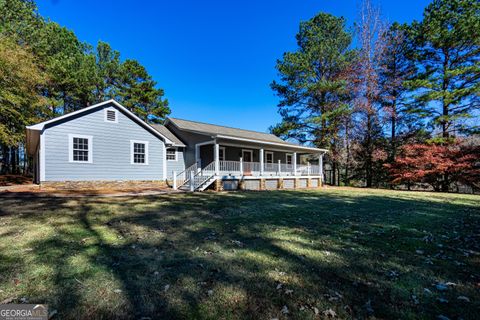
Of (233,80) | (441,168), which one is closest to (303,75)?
(233,80)

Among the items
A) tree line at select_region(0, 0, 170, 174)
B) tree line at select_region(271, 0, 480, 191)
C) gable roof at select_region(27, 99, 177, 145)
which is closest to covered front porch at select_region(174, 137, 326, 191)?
gable roof at select_region(27, 99, 177, 145)

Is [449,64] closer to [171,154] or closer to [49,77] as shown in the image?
[171,154]

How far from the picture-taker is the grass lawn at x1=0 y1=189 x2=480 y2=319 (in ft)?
7.53

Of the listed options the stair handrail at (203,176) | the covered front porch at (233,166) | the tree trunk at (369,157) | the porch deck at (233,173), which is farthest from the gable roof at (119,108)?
the tree trunk at (369,157)

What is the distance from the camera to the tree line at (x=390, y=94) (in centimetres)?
1758

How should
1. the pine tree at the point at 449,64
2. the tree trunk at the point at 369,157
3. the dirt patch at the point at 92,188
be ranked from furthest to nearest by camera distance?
the tree trunk at the point at 369,157 → the pine tree at the point at 449,64 → the dirt patch at the point at 92,188

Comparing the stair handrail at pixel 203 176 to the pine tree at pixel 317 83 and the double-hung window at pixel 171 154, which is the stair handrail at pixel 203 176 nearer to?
the double-hung window at pixel 171 154

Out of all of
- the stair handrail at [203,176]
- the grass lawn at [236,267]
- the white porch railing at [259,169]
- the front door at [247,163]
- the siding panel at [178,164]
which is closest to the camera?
the grass lawn at [236,267]

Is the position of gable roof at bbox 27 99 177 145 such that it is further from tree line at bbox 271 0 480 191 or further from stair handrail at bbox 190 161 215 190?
tree line at bbox 271 0 480 191

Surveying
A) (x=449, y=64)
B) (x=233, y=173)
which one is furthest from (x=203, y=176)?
(x=449, y=64)

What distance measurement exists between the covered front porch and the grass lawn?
7584 mm

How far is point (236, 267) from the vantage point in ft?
10.4

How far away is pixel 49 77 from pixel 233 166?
18406 mm

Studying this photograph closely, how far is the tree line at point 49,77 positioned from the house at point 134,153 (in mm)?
4077
